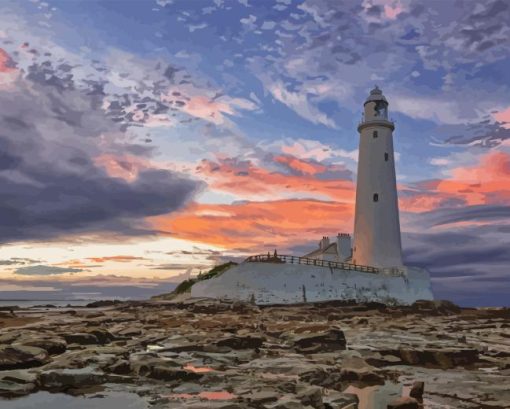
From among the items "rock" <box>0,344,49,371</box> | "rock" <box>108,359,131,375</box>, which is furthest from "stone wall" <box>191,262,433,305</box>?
"rock" <box>108,359,131,375</box>

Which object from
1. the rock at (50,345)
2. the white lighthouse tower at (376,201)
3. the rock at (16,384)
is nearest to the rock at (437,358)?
the rock at (16,384)

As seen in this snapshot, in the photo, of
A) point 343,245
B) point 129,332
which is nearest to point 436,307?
point 343,245

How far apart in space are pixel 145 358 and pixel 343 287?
29519 mm

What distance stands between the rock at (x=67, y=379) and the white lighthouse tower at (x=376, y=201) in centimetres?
3689

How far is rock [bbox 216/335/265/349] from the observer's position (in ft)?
48.4

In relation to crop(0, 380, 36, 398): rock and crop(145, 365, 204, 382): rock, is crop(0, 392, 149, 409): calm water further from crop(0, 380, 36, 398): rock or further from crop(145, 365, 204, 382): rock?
crop(145, 365, 204, 382): rock

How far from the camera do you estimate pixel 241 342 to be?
49.1ft

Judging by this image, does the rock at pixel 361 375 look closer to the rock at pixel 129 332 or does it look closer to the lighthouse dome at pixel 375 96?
the rock at pixel 129 332

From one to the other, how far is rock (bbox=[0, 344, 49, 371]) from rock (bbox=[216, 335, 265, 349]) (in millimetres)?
5050

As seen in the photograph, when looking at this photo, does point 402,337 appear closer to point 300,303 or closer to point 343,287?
point 300,303

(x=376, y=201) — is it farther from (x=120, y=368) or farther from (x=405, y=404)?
(x=405, y=404)

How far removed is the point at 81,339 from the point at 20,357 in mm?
4506

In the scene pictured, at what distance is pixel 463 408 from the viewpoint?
8.30m

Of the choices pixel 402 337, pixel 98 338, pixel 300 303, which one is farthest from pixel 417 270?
pixel 98 338
